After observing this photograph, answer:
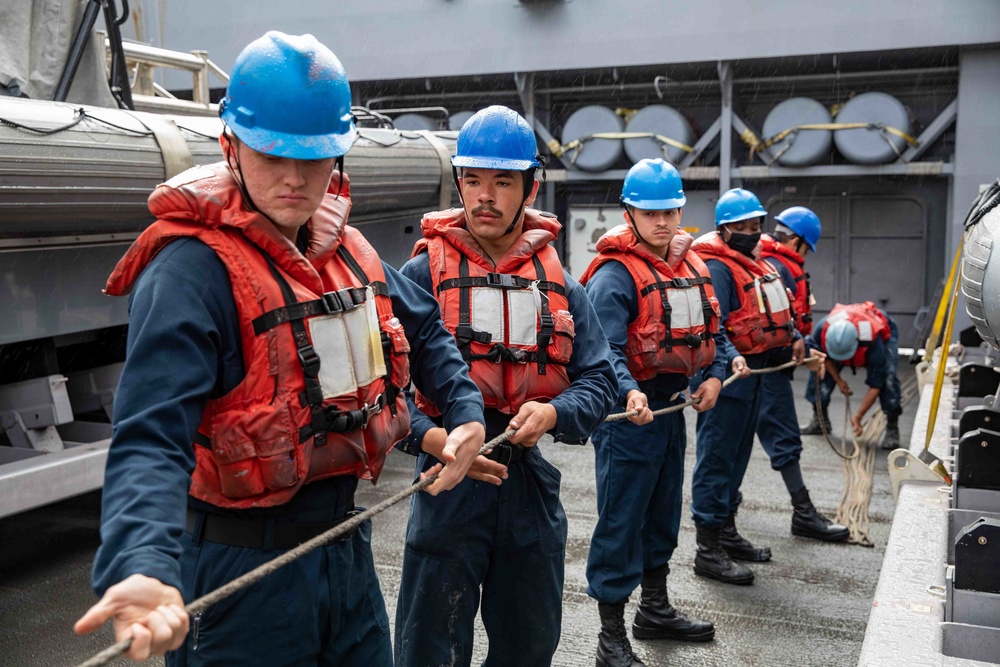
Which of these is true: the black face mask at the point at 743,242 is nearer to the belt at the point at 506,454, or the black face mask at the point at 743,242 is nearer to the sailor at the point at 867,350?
the sailor at the point at 867,350

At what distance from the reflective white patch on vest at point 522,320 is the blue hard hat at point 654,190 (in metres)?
1.36

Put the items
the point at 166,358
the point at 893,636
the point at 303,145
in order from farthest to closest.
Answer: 1. the point at 893,636
2. the point at 303,145
3. the point at 166,358

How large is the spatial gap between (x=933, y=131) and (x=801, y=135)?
1.35 m

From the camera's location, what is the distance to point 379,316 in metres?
1.99

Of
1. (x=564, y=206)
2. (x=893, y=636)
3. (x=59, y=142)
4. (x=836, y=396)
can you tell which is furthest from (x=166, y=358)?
(x=564, y=206)

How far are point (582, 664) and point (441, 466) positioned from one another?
1.88 metres

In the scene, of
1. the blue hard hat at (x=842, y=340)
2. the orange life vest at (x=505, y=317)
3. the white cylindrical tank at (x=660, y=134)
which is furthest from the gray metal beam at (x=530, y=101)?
the orange life vest at (x=505, y=317)

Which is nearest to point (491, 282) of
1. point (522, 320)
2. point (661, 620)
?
point (522, 320)

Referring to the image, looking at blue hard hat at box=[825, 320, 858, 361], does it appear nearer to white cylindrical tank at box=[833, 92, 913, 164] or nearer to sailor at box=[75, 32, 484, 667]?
white cylindrical tank at box=[833, 92, 913, 164]

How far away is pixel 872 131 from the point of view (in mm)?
10219

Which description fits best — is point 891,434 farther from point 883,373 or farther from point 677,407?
point 677,407

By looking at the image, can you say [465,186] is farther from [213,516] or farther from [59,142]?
[59,142]

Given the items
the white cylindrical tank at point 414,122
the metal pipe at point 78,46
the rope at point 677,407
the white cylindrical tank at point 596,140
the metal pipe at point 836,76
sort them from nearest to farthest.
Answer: the rope at point 677,407 < the metal pipe at point 78,46 < the metal pipe at point 836,76 < the white cylindrical tank at point 596,140 < the white cylindrical tank at point 414,122

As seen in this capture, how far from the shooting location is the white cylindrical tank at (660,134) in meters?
11.1
